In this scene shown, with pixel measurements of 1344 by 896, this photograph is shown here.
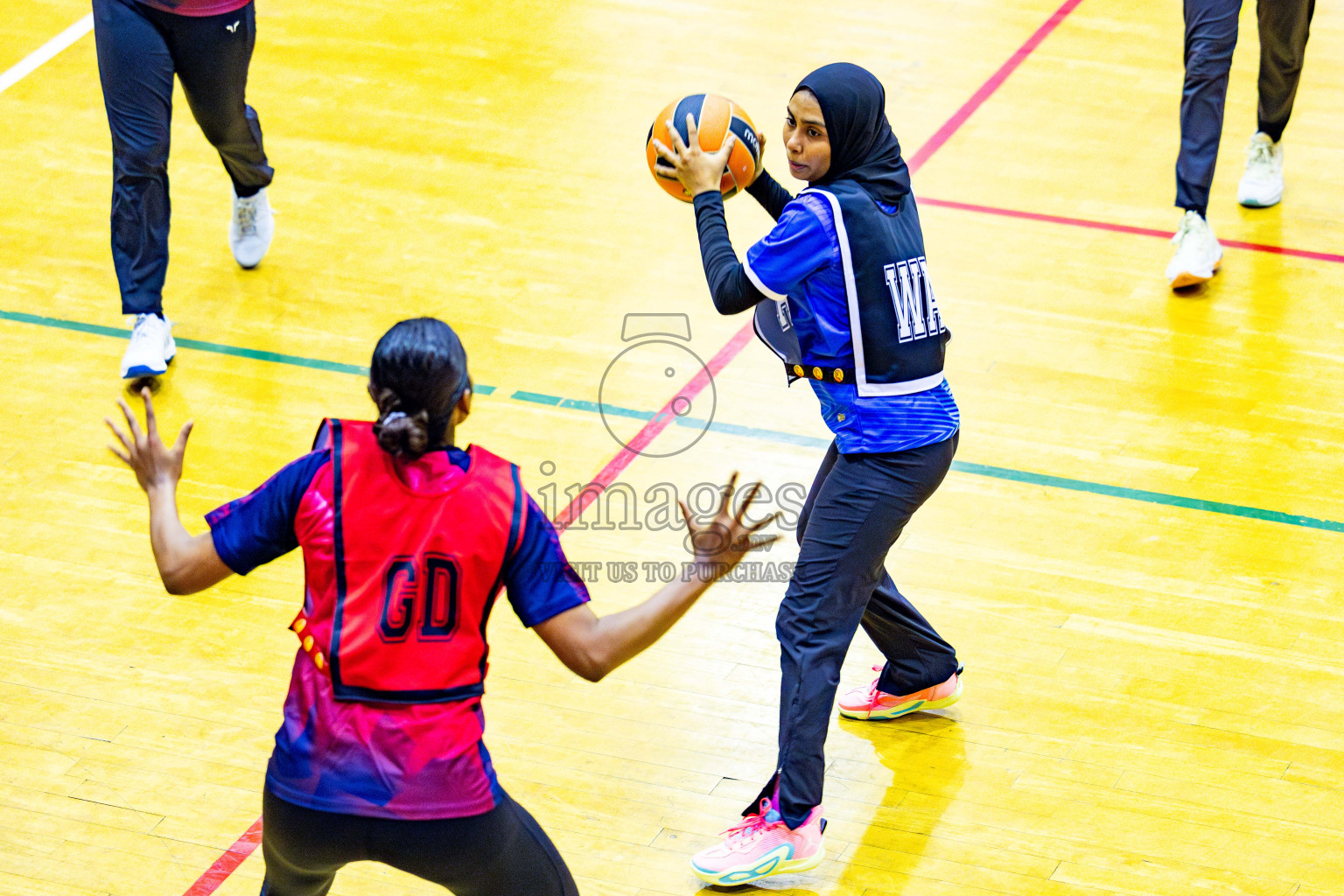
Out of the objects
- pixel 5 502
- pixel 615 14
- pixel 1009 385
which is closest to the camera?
pixel 5 502

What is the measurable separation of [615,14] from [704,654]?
5936 millimetres

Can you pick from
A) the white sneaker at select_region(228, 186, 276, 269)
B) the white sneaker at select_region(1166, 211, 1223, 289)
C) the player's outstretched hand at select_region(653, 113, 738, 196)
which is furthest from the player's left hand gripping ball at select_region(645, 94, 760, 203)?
the white sneaker at select_region(228, 186, 276, 269)

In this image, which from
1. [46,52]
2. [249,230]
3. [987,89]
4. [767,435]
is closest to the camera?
[767,435]

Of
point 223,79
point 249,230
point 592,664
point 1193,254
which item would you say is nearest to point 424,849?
point 592,664

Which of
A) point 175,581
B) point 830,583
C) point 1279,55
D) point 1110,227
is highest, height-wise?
point 175,581

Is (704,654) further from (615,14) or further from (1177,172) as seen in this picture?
(615,14)

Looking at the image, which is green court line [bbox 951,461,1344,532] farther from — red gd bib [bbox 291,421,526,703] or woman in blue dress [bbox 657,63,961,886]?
red gd bib [bbox 291,421,526,703]

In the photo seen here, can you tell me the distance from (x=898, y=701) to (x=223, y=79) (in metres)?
3.82

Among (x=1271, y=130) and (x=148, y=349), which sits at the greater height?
(x=1271, y=130)

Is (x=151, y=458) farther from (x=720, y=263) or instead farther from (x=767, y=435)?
(x=767, y=435)

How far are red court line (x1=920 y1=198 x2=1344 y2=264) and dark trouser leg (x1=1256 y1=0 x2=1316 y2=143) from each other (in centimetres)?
70

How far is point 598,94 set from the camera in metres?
8.91

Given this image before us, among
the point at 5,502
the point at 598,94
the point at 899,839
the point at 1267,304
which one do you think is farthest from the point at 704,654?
the point at 598,94

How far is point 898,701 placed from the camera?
471 cm
